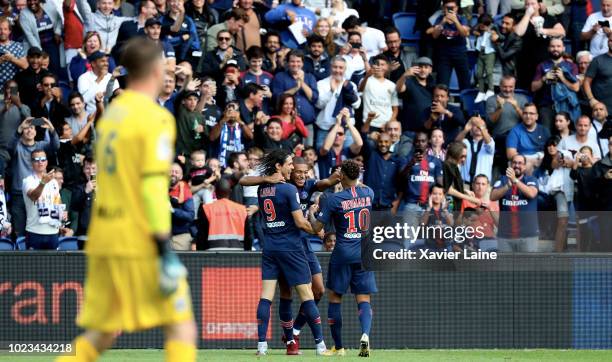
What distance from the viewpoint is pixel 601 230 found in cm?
1625

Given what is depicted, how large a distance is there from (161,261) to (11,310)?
912 cm

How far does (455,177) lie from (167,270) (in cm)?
1085

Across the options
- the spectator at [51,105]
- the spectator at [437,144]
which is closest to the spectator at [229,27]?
the spectator at [51,105]

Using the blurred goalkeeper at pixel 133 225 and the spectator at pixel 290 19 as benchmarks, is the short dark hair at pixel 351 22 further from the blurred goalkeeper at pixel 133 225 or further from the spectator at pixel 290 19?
the blurred goalkeeper at pixel 133 225

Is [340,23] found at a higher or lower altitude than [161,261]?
higher

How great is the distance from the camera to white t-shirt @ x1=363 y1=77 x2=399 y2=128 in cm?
1906

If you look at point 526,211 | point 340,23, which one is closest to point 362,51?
point 340,23

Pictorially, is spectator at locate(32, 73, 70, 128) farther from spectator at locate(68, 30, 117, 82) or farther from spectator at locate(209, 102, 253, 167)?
spectator at locate(209, 102, 253, 167)

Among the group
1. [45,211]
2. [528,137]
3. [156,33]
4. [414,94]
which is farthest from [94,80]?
[528,137]

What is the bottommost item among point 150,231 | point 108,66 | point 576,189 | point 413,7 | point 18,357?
point 18,357

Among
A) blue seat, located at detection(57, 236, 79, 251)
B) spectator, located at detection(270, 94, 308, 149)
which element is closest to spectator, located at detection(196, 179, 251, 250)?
blue seat, located at detection(57, 236, 79, 251)

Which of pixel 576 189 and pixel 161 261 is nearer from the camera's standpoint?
pixel 161 261

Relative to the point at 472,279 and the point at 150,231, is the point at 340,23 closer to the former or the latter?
the point at 472,279

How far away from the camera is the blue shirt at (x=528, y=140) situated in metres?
18.5
